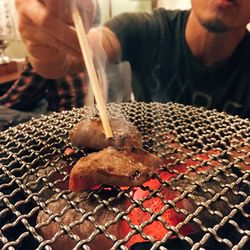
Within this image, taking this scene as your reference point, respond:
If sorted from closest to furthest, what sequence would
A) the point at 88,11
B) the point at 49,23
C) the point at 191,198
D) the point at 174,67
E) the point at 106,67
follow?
the point at 191,198 → the point at 49,23 → the point at 88,11 → the point at 106,67 → the point at 174,67

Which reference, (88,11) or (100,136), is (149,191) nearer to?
(100,136)

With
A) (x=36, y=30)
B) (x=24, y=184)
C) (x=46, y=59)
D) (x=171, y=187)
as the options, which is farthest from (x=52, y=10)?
(x=171, y=187)

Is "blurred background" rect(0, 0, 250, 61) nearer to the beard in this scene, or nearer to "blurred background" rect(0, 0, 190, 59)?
"blurred background" rect(0, 0, 190, 59)

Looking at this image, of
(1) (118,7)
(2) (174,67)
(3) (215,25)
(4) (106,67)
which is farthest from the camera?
(1) (118,7)

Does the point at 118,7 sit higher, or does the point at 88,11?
the point at 88,11

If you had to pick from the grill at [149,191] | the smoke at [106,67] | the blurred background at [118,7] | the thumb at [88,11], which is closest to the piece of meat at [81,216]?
the grill at [149,191]

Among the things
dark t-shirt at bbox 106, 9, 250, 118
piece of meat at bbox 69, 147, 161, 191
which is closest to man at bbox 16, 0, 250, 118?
dark t-shirt at bbox 106, 9, 250, 118

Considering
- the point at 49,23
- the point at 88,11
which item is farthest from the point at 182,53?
the point at 49,23

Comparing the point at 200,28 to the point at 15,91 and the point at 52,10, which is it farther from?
the point at 15,91
